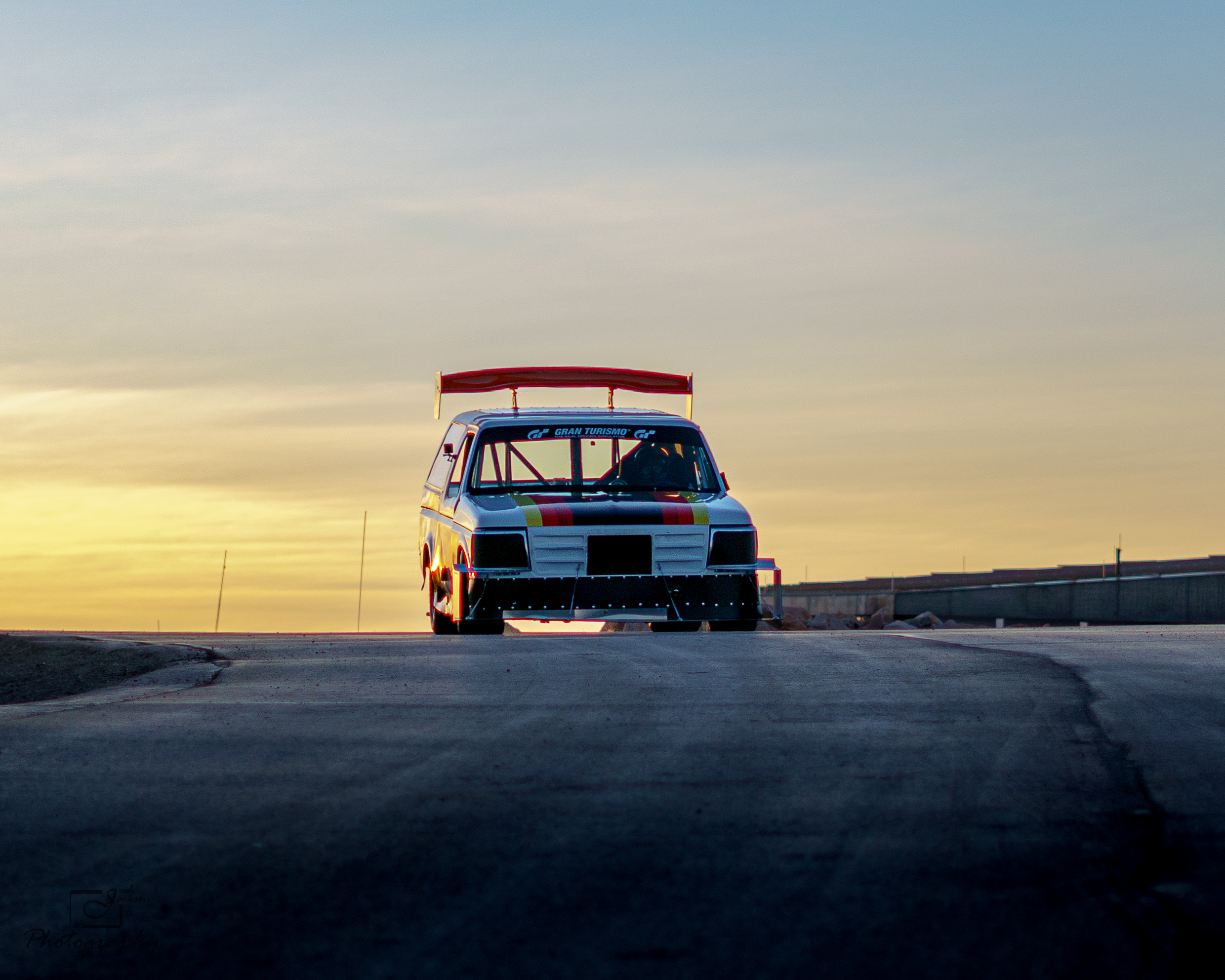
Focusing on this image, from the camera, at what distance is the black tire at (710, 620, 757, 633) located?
14.6 meters

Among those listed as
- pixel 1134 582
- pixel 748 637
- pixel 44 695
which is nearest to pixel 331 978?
pixel 44 695

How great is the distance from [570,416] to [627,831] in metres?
11.1

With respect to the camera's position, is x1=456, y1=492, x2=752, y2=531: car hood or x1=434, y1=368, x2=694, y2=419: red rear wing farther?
x1=434, y1=368, x2=694, y2=419: red rear wing

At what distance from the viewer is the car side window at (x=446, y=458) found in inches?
637

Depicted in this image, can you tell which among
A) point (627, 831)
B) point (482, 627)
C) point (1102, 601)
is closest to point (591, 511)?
point (482, 627)

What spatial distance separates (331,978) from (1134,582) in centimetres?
2696

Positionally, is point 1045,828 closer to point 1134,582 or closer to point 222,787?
point 222,787

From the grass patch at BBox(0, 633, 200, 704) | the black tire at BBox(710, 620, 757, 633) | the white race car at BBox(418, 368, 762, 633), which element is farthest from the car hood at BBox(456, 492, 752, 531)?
the grass patch at BBox(0, 633, 200, 704)

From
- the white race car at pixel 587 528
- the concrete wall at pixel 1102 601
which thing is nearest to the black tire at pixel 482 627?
the white race car at pixel 587 528

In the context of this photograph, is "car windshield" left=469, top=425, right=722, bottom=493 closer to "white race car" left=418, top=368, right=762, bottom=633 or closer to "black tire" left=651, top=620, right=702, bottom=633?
"white race car" left=418, top=368, right=762, bottom=633

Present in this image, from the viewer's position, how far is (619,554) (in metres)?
14.0

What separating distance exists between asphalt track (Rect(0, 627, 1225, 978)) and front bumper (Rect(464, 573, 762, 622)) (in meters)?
5.17

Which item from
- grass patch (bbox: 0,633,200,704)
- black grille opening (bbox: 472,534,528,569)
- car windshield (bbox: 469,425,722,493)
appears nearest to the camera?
grass patch (bbox: 0,633,200,704)

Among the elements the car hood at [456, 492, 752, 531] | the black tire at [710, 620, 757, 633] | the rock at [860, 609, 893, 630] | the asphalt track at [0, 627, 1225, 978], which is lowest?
the asphalt track at [0, 627, 1225, 978]
